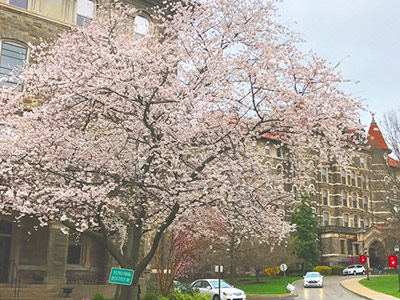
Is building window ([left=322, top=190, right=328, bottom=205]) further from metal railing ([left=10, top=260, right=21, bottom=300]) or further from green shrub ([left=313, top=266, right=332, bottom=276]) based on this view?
metal railing ([left=10, top=260, right=21, bottom=300])

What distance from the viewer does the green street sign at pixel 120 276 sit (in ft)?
34.0

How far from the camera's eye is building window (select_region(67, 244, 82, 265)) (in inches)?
837

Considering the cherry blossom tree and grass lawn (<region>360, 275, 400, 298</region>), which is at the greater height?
the cherry blossom tree

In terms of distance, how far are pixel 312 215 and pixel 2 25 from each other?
44.0 m

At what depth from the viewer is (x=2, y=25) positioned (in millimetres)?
20000

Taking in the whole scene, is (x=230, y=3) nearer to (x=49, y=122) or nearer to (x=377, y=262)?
(x=49, y=122)

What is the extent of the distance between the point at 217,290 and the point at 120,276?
16.0 metres

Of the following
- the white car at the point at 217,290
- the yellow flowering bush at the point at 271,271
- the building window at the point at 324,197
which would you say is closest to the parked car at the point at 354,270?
the yellow flowering bush at the point at 271,271

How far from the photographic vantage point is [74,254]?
2150cm

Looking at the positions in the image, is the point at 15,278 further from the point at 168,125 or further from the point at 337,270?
the point at 337,270

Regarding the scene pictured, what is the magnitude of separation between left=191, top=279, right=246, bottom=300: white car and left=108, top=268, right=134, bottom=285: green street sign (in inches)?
583

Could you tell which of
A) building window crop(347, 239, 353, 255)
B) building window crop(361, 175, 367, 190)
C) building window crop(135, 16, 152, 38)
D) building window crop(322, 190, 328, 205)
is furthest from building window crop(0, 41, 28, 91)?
building window crop(361, 175, 367, 190)

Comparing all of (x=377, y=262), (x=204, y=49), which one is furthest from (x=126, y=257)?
(x=377, y=262)

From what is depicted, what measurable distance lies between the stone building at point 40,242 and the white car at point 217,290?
22.2 feet
